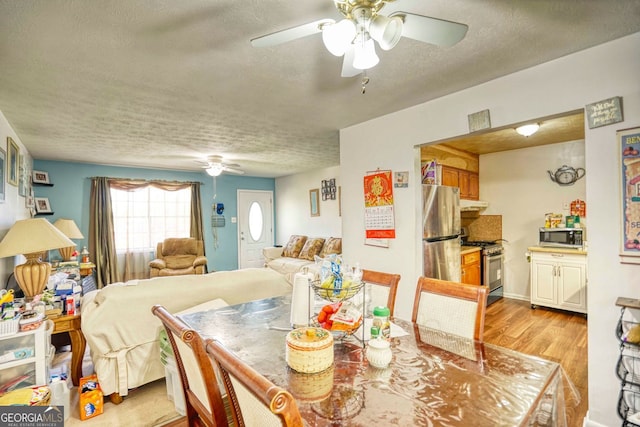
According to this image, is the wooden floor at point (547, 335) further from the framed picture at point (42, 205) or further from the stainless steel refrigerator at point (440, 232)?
the framed picture at point (42, 205)

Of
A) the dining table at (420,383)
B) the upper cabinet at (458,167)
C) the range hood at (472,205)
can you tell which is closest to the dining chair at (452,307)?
the dining table at (420,383)

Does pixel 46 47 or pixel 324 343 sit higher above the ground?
pixel 46 47

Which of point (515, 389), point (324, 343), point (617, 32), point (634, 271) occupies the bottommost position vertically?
point (515, 389)

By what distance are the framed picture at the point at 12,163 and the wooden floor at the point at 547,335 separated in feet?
15.9

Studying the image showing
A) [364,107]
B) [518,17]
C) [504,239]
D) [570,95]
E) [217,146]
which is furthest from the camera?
[504,239]

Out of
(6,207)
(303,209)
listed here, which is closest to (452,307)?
(6,207)

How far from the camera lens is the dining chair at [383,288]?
73.8 inches

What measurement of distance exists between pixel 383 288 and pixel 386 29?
1420mm

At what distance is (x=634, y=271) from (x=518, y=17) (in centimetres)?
148

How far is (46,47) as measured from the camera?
169cm

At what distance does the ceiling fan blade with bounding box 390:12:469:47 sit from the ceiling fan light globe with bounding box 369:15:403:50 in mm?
39

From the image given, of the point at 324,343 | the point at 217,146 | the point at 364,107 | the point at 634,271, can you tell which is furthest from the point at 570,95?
the point at 217,146

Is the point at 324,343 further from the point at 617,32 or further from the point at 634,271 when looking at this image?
the point at 617,32

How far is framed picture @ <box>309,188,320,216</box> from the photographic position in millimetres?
6500
